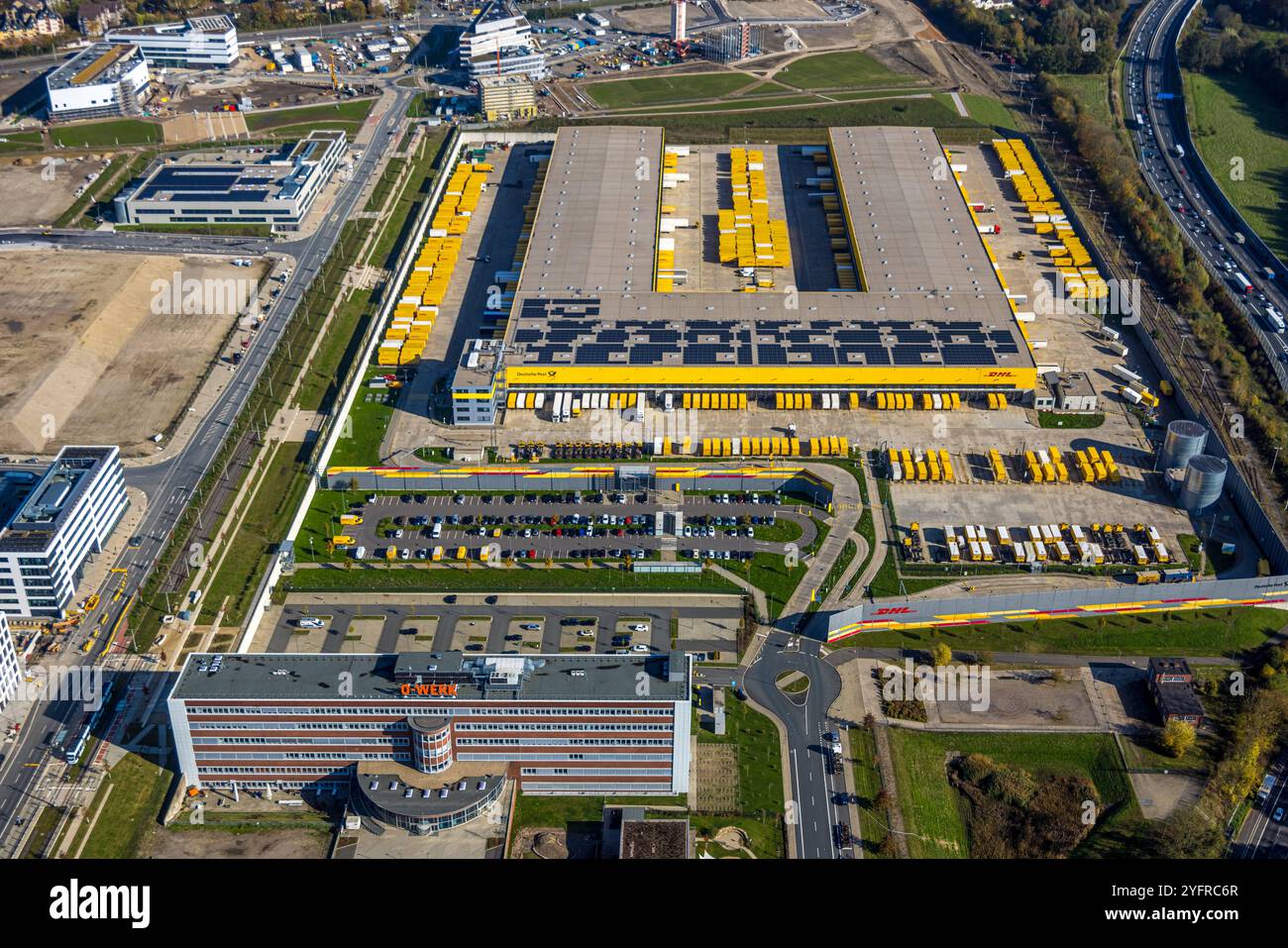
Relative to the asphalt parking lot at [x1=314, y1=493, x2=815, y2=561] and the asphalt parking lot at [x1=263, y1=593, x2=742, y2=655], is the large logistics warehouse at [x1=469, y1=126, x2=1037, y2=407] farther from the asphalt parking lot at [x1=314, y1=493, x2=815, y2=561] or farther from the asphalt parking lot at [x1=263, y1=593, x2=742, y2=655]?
the asphalt parking lot at [x1=263, y1=593, x2=742, y2=655]

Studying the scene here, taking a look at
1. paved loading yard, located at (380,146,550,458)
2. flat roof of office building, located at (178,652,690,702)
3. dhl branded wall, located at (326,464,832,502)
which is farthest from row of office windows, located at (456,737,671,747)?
paved loading yard, located at (380,146,550,458)

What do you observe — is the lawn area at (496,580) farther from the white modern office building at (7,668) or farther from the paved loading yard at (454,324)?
the white modern office building at (7,668)

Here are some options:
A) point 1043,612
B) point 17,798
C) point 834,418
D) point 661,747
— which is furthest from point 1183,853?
point 17,798

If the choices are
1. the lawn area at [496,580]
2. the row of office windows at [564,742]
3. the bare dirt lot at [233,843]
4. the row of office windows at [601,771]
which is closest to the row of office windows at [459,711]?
the row of office windows at [564,742]

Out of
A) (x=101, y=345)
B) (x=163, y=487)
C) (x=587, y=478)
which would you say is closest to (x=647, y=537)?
(x=587, y=478)

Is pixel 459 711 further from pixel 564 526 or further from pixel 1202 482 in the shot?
pixel 1202 482
